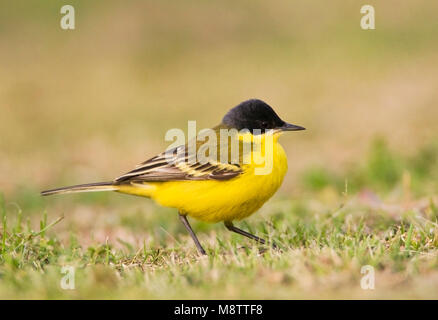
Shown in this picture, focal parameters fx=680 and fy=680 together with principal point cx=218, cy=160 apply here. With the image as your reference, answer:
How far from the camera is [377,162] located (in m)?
9.26

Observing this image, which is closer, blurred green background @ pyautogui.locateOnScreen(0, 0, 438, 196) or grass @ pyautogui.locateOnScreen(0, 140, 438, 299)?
grass @ pyautogui.locateOnScreen(0, 140, 438, 299)

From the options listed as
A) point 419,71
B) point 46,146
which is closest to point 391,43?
point 419,71

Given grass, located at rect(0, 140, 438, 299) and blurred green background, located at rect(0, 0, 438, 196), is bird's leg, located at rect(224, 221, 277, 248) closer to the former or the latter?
grass, located at rect(0, 140, 438, 299)

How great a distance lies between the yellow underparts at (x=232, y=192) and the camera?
6180 mm

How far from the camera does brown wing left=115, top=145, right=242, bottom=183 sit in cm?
632

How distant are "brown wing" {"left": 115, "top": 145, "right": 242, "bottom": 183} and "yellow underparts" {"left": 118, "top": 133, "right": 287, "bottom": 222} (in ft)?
0.19

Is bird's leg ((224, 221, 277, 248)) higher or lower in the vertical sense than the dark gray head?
lower

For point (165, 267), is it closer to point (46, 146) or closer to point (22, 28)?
point (46, 146)

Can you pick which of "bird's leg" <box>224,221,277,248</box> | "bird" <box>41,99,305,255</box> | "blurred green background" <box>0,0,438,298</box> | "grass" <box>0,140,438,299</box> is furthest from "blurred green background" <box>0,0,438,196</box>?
"bird's leg" <box>224,221,277,248</box>

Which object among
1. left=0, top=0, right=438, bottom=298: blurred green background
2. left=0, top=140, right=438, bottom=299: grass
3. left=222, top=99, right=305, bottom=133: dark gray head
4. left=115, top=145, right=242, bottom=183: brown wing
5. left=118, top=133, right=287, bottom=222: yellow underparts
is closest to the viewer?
left=0, top=140, right=438, bottom=299: grass

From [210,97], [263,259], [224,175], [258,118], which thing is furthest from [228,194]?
[210,97]

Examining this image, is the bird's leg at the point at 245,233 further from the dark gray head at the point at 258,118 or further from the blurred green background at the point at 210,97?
the dark gray head at the point at 258,118

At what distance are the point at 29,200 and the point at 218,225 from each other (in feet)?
10.3

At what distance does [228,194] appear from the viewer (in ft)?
20.4
